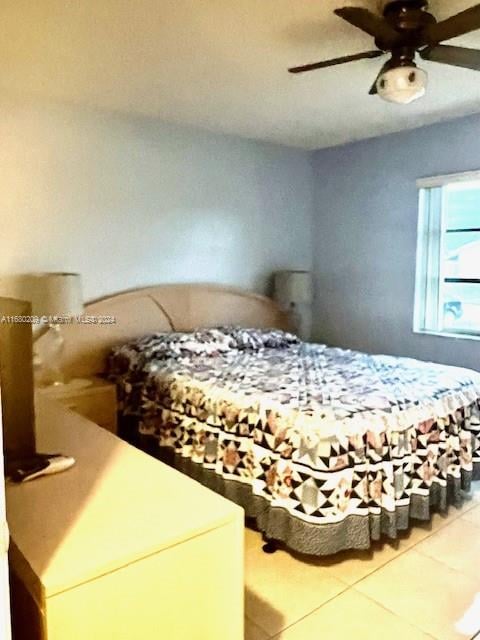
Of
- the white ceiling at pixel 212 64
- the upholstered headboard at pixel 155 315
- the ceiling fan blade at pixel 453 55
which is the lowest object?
the upholstered headboard at pixel 155 315

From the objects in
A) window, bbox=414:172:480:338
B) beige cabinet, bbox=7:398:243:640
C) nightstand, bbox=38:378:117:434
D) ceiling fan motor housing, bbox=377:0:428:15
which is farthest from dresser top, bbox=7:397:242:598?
window, bbox=414:172:480:338

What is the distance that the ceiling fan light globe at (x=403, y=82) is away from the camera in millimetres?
2127

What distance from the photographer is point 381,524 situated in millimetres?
2332

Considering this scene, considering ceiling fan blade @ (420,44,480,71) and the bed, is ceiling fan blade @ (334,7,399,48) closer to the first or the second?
ceiling fan blade @ (420,44,480,71)

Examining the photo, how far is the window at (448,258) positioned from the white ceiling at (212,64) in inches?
23.0

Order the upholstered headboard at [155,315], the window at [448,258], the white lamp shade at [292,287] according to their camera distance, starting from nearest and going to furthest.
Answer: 1. the upholstered headboard at [155,315]
2. the window at [448,258]
3. the white lamp shade at [292,287]

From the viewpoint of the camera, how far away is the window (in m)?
3.88

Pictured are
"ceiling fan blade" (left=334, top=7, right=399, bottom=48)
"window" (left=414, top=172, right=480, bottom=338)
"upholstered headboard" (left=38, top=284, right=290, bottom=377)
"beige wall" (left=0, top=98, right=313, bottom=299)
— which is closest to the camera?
"ceiling fan blade" (left=334, top=7, right=399, bottom=48)

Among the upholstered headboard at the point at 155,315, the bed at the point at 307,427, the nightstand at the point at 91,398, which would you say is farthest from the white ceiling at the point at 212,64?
the nightstand at the point at 91,398

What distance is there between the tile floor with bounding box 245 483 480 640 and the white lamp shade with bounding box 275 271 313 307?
2.33 m

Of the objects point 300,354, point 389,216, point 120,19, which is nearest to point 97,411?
point 300,354

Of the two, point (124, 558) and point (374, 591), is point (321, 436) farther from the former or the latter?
point (124, 558)

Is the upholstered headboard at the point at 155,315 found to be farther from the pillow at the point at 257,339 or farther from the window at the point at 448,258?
the window at the point at 448,258

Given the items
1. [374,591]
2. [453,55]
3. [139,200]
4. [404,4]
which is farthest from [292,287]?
[374,591]
